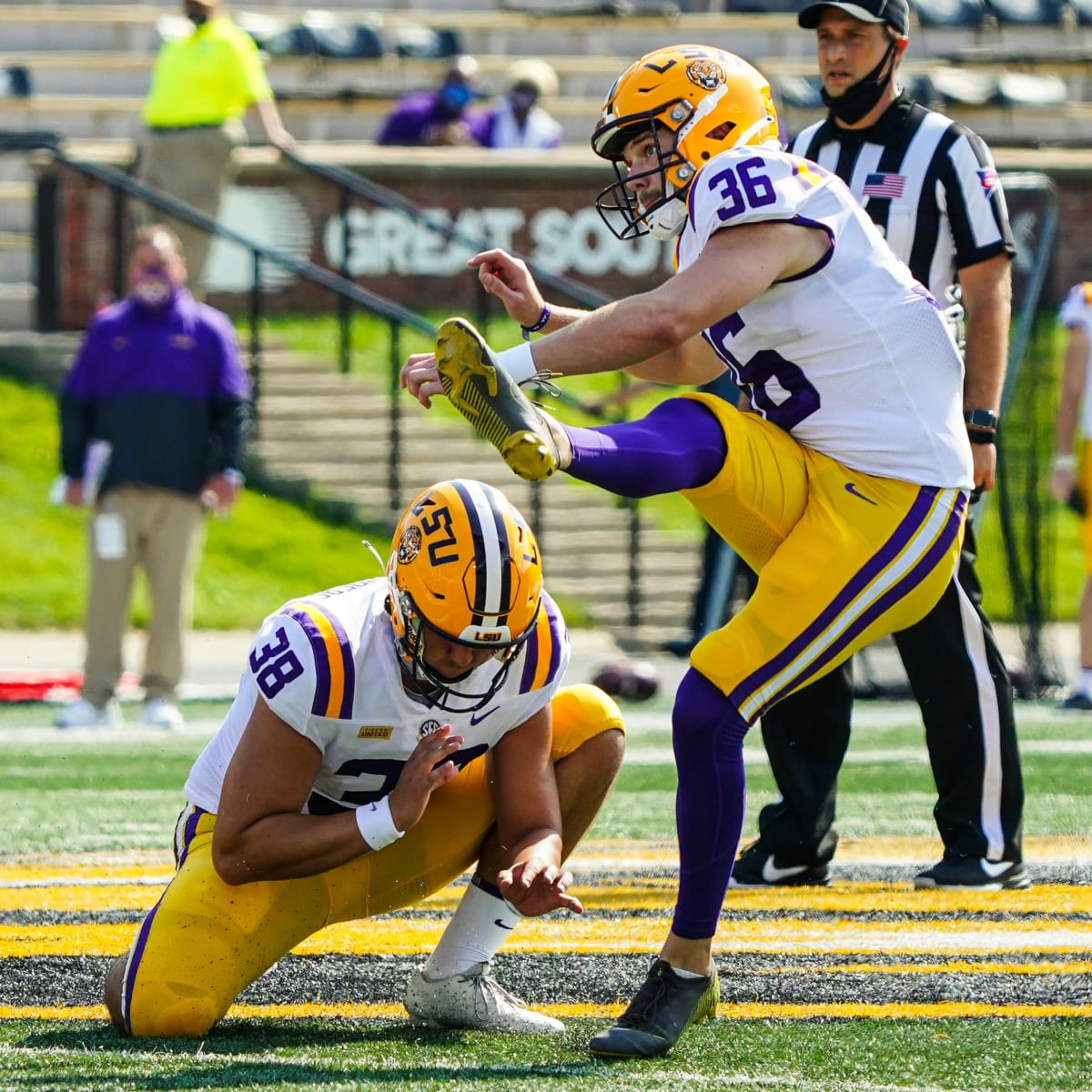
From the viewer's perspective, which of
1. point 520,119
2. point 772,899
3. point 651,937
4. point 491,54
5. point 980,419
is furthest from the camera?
point 491,54

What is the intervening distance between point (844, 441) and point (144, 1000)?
5.28 ft

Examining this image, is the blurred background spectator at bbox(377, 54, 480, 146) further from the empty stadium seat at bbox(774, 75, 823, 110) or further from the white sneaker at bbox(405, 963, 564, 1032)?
the white sneaker at bbox(405, 963, 564, 1032)

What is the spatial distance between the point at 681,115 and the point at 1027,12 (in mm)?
15073

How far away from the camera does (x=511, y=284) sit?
4.13m

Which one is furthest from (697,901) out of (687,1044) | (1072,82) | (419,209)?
(1072,82)

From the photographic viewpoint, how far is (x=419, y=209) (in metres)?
13.9

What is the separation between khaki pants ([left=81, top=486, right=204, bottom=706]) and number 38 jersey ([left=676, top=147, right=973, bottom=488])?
513 cm

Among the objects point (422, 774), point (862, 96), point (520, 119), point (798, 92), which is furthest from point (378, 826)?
point (798, 92)

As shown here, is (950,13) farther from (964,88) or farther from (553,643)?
(553,643)

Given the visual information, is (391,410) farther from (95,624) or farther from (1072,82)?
(1072,82)

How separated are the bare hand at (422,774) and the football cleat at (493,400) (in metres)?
0.49

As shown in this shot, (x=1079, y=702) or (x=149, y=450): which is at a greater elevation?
(x=149, y=450)

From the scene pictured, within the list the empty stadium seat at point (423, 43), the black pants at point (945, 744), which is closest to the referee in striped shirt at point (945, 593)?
the black pants at point (945, 744)

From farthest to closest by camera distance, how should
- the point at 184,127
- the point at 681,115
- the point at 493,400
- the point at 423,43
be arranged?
1. the point at 423,43
2. the point at 184,127
3. the point at 681,115
4. the point at 493,400
